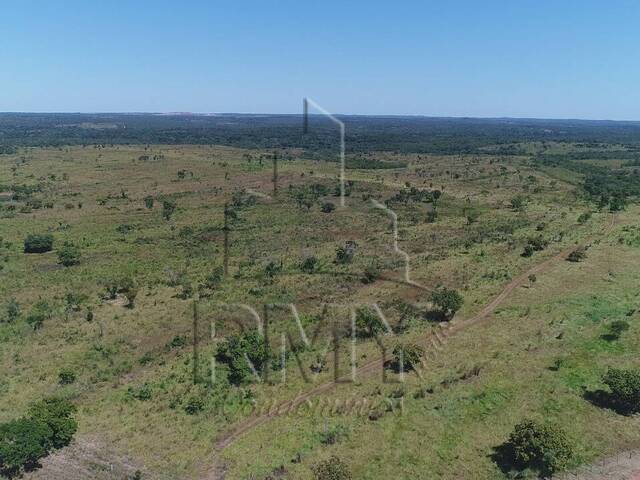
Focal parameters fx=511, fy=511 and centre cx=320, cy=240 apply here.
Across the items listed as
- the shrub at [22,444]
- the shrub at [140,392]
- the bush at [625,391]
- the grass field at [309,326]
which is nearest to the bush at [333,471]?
the grass field at [309,326]

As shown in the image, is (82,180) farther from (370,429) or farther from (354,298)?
(370,429)

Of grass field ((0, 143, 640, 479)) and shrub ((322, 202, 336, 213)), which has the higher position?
shrub ((322, 202, 336, 213))

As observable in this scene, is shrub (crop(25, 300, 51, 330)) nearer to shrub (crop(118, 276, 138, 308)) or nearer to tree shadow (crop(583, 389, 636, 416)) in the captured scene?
shrub (crop(118, 276, 138, 308))

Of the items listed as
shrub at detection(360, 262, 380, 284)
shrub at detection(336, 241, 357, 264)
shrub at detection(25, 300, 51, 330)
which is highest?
shrub at detection(336, 241, 357, 264)

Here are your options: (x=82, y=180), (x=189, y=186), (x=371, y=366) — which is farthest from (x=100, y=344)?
(x=82, y=180)

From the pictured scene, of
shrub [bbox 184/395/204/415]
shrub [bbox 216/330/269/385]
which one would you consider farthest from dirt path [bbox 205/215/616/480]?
shrub [bbox 216/330/269/385]

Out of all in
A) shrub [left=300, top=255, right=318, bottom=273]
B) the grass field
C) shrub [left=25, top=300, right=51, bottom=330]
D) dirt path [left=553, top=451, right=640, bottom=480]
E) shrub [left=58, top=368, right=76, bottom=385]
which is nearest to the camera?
dirt path [left=553, top=451, right=640, bottom=480]
